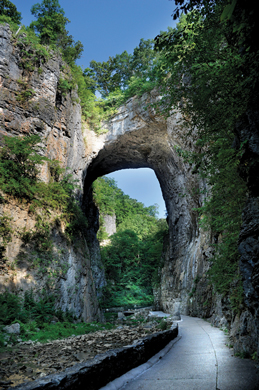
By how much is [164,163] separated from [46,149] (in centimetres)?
1260

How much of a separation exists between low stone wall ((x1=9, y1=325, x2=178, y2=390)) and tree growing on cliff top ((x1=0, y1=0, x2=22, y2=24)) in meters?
19.1

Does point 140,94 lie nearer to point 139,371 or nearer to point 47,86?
point 47,86

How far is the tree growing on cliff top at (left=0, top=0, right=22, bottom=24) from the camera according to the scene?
14759 mm

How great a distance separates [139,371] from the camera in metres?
3.61

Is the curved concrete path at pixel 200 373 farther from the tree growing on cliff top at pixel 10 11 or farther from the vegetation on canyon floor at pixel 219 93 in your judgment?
the tree growing on cliff top at pixel 10 11

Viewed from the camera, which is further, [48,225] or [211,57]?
[48,225]

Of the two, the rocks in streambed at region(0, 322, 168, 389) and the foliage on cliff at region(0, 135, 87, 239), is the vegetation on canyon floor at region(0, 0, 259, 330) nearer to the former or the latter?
the foliage on cliff at region(0, 135, 87, 239)

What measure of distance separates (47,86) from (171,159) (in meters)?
11.9

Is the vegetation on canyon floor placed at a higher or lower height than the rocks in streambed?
higher

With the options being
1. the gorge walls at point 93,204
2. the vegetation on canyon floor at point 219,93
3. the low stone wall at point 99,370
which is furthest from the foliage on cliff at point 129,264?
the low stone wall at point 99,370

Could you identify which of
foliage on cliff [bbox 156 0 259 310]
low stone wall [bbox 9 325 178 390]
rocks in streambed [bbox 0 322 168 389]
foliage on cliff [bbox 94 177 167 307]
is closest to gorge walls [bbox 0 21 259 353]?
foliage on cliff [bbox 156 0 259 310]

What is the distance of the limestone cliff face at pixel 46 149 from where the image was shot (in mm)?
8909

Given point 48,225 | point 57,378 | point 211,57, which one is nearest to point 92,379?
point 57,378

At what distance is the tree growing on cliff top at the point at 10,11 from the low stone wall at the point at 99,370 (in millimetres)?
19111
